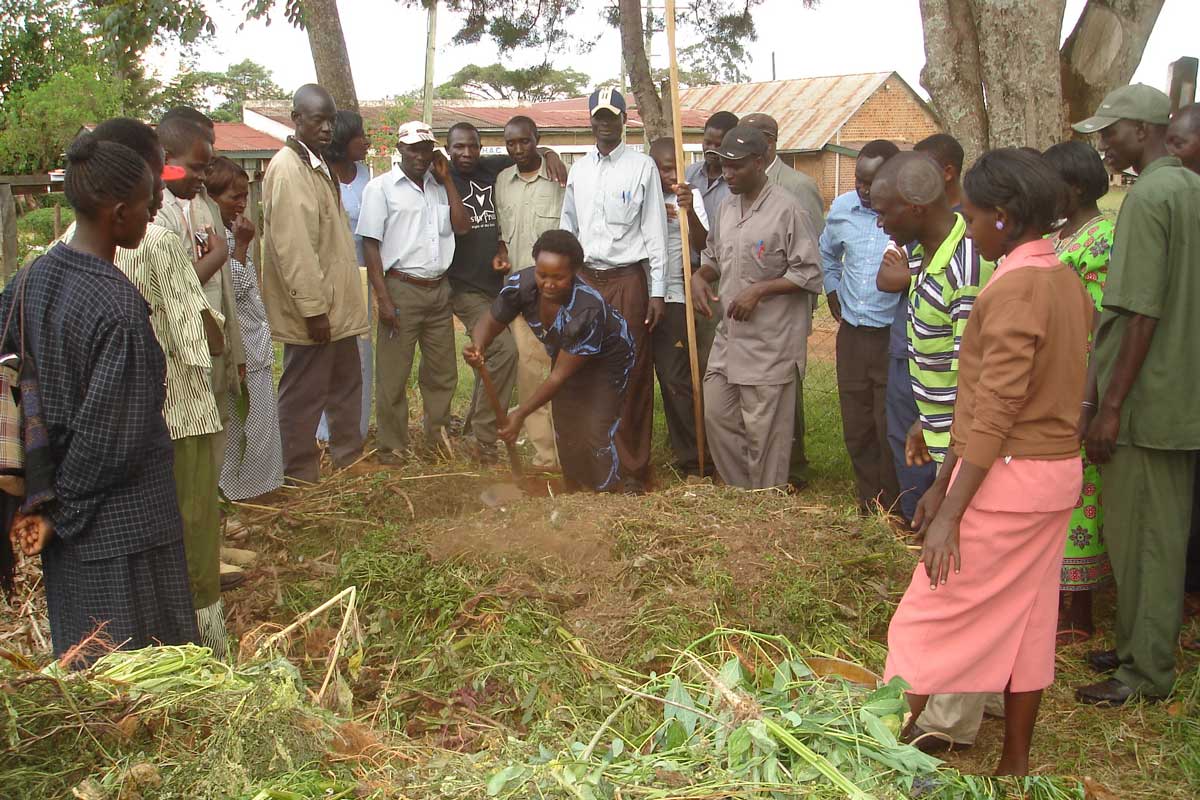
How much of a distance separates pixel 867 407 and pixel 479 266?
2680 mm

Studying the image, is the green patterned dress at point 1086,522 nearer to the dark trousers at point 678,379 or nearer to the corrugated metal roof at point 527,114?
the dark trousers at point 678,379

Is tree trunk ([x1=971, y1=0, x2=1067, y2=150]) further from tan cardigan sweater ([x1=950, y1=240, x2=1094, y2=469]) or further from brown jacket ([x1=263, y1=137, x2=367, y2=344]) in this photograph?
brown jacket ([x1=263, y1=137, x2=367, y2=344])

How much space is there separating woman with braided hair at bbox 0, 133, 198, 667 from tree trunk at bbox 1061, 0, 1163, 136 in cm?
514

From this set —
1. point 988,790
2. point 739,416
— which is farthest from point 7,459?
point 739,416

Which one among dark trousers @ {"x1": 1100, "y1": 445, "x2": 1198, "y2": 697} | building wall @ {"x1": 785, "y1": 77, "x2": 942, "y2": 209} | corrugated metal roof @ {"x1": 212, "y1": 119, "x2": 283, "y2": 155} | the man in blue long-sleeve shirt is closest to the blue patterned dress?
the man in blue long-sleeve shirt

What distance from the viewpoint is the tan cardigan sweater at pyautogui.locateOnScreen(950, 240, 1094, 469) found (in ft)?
8.87


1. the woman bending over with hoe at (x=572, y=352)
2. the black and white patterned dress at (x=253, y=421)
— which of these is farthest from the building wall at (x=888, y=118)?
the black and white patterned dress at (x=253, y=421)

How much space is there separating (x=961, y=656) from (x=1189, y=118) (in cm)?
246

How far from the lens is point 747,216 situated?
18.0ft

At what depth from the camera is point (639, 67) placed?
1000 centimetres

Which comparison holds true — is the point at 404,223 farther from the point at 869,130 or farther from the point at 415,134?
the point at 869,130

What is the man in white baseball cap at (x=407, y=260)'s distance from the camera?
6309 millimetres

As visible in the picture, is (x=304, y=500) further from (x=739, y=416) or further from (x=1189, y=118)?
(x=1189, y=118)

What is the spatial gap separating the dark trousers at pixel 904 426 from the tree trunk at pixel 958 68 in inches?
69.8
